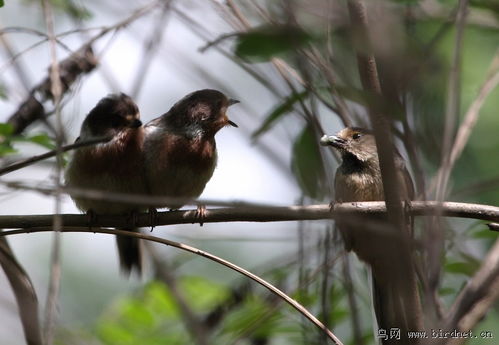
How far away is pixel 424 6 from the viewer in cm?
372

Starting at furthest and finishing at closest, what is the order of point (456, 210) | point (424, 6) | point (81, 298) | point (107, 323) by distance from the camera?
point (81, 298) < point (107, 323) < point (424, 6) < point (456, 210)

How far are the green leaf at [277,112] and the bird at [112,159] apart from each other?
2.04 m

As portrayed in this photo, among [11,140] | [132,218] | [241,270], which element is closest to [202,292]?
[132,218]

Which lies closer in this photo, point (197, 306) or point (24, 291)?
point (24, 291)

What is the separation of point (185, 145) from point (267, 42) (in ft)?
10.3

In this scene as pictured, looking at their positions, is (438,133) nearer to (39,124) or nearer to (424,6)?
(424,6)

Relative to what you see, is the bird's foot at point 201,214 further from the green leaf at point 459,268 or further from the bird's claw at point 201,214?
the green leaf at point 459,268

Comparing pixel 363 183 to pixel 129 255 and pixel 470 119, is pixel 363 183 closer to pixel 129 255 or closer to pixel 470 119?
pixel 129 255

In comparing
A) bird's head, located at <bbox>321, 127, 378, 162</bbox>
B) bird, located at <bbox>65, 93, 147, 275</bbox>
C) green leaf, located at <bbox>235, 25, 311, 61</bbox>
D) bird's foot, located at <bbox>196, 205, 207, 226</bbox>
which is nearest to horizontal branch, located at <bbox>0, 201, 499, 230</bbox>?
bird's foot, located at <bbox>196, 205, 207, 226</bbox>

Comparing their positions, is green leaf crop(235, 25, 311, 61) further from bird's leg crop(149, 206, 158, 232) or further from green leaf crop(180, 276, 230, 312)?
green leaf crop(180, 276, 230, 312)

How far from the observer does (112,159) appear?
488 cm

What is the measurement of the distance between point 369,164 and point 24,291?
2.89 meters

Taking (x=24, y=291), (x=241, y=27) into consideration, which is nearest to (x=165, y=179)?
(x=24, y=291)

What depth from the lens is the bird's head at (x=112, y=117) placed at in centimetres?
500
